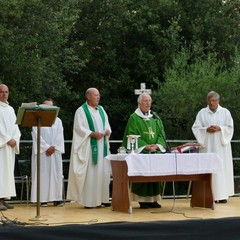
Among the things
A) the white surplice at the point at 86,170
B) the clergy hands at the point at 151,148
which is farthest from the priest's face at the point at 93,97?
the clergy hands at the point at 151,148

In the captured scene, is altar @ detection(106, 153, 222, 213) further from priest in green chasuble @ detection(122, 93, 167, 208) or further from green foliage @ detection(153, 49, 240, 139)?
green foliage @ detection(153, 49, 240, 139)

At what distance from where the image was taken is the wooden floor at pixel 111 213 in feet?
26.5

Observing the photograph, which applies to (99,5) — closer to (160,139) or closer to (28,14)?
(28,14)

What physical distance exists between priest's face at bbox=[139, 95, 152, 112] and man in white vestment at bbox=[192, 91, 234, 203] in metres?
1.30

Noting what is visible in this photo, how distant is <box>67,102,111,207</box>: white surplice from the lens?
998cm

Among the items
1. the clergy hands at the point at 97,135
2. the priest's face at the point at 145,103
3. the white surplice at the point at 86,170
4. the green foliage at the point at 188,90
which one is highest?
the green foliage at the point at 188,90

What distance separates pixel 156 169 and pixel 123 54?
49.7 ft

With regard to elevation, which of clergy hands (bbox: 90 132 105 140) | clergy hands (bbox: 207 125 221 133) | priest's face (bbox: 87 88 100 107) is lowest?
clergy hands (bbox: 90 132 105 140)

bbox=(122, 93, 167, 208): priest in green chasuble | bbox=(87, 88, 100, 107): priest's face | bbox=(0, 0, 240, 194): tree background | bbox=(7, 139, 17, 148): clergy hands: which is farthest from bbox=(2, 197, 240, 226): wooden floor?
bbox=(0, 0, 240, 194): tree background

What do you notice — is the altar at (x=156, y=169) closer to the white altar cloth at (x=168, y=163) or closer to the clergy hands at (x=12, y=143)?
the white altar cloth at (x=168, y=163)

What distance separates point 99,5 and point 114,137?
5.22 meters

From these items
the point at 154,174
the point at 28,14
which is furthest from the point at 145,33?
the point at 154,174

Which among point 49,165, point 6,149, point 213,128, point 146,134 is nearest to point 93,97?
point 146,134

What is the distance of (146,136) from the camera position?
9719 mm
